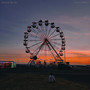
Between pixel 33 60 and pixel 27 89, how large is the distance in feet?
115

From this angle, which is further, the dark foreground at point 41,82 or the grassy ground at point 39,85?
the dark foreground at point 41,82

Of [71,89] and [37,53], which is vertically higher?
[37,53]

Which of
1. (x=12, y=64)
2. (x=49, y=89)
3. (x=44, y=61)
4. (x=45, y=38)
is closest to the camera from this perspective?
(x=49, y=89)

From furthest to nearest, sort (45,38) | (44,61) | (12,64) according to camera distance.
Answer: (12,64) < (44,61) < (45,38)

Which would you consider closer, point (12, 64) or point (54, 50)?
point (54, 50)

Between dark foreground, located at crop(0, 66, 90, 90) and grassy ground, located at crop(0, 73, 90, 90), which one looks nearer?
grassy ground, located at crop(0, 73, 90, 90)

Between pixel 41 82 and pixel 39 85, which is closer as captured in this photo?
pixel 39 85

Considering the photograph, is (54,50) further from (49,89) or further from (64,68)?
(49,89)

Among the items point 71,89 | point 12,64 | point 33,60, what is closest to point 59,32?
point 33,60

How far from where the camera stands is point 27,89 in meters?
12.3

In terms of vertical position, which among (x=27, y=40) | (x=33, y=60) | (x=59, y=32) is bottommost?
(x=33, y=60)

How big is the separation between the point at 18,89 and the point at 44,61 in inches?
1464

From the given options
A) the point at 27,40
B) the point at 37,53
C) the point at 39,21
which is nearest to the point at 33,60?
the point at 37,53

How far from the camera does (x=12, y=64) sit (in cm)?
6075
